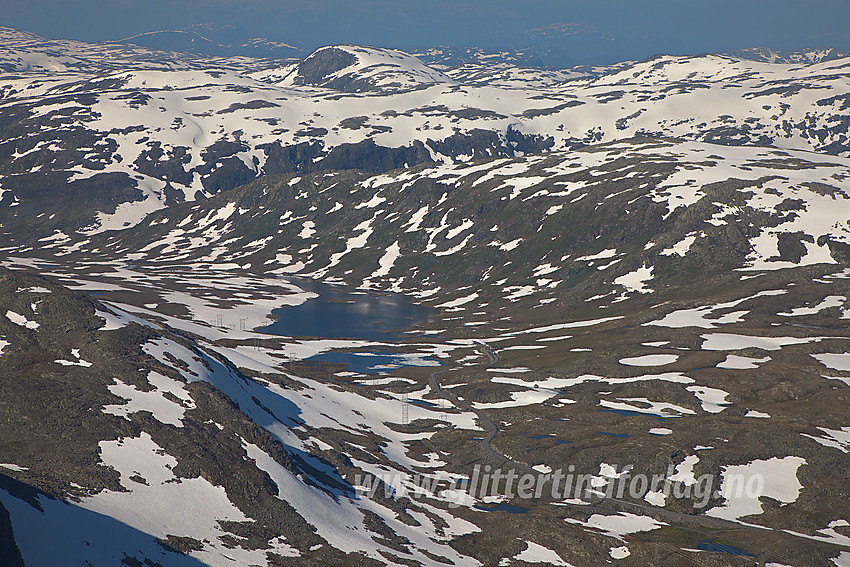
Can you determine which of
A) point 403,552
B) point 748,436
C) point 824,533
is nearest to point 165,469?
point 403,552

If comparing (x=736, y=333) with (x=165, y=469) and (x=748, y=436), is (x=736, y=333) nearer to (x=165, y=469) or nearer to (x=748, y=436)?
(x=748, y=436)

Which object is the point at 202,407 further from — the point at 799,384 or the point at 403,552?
the point at 799,384

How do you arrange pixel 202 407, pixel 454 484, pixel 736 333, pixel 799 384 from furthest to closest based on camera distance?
1. pixel 736 333
2. pixel 799 384
3. pixel 454 484
4. pixel 202 407

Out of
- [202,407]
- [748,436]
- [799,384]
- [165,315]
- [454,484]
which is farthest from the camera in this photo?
[165,315]

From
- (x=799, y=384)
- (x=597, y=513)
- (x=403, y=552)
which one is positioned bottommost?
(x=403, y=552)

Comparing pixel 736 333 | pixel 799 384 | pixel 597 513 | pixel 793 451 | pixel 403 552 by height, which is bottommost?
pixel 403 552

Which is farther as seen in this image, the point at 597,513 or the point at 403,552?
the point at 597,513

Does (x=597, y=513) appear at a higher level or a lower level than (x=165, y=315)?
lower

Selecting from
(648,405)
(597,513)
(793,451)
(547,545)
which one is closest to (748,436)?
(793,451)

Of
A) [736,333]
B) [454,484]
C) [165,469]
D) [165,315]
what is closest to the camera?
[165,469]
